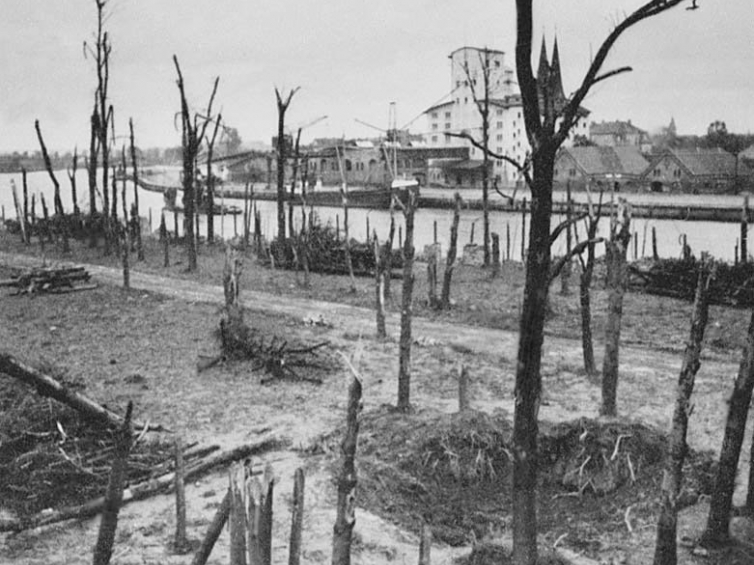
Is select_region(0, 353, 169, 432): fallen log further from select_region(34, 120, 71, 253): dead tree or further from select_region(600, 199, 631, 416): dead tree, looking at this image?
select_region(34, 120, 71, 253): dead tree

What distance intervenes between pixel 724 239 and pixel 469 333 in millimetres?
34376

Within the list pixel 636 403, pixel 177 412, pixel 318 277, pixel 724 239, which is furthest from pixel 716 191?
pixel 177 412

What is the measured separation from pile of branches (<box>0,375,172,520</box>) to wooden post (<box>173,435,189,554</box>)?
1.49 m

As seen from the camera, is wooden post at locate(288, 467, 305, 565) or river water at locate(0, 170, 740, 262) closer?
wooden post at locate(288, 467, 305, 565)

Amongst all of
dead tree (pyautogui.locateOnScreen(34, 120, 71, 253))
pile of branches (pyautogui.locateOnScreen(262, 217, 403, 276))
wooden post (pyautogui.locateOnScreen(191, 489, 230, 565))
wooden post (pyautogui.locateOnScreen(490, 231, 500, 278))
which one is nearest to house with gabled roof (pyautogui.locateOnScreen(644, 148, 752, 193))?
wooden post (pyautogui.locateOnScreen(490, 231, 500, 278))

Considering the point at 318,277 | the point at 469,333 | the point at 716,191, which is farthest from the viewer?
the point at 716,191

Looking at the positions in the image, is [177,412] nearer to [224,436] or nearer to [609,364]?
[224,436]

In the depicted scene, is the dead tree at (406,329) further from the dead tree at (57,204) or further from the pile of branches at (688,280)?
the dead tree at (57,204)

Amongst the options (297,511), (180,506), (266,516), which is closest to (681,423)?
(297,511)

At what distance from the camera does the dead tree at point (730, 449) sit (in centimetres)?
826

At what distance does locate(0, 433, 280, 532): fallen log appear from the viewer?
29.1 feet

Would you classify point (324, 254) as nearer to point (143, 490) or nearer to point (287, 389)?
point (287, 389)

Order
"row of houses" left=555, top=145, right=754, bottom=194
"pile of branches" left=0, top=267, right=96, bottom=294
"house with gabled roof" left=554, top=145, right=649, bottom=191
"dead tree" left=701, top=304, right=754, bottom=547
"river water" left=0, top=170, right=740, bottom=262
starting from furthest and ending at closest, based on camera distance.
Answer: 1. "house with gabled roof" left=554, top=145, right=649, bottom=191
2. "row of houses" left=555, top=145, right=754, bottom=194
3. "river water" left=0, top=170, right=740, bottom=262
4. "pile of branches" left=0, top=267, right=96, bottom=294
5. "dead tree" left=701, top=304, right=754, bottom=547

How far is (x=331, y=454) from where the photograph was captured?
11828mm
